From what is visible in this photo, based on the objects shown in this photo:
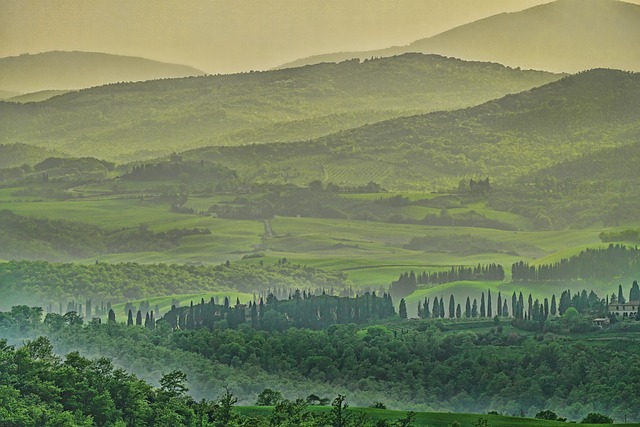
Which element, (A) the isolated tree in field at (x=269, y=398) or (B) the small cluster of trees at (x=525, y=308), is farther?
(B) the small cluster of trees at (x=525, y=308)

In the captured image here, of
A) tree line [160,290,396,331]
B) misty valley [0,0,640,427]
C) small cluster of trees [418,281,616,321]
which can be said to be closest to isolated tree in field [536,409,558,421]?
misty valley [0,0,640,427]

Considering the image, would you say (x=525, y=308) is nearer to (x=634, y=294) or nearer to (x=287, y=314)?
(x=634, y=294)

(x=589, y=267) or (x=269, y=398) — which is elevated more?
(x=589, y=267)

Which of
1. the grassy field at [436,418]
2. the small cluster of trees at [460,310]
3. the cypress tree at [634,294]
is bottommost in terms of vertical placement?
the grassy field at [436,418]

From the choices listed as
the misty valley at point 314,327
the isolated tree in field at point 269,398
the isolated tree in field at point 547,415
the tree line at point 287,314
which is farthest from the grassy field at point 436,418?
the tree line at point 287,314

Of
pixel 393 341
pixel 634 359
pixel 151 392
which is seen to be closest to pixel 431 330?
pixel 393 341

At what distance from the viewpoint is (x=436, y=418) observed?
71562 mm

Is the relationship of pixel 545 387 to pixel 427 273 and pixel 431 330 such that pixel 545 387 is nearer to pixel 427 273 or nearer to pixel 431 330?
pixel 431 330

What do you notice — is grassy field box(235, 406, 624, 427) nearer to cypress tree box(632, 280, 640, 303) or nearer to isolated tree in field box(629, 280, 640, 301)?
cypress tree box(632, 280, 640, 303)

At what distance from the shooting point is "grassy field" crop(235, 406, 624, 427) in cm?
6875

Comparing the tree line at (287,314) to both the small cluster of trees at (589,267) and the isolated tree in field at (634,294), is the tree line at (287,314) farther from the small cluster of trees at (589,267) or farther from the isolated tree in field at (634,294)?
the small cluster of trees at (589,267)

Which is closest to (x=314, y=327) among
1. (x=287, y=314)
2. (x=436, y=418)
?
(x=287, y=314)

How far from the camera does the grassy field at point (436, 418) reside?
6875 cm

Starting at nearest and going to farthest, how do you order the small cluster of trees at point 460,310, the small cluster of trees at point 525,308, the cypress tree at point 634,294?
1. the small cluster of trees at point 525,308
2. the cypress tree at point 634,294
3. the small cluster of trees at point 460,310
